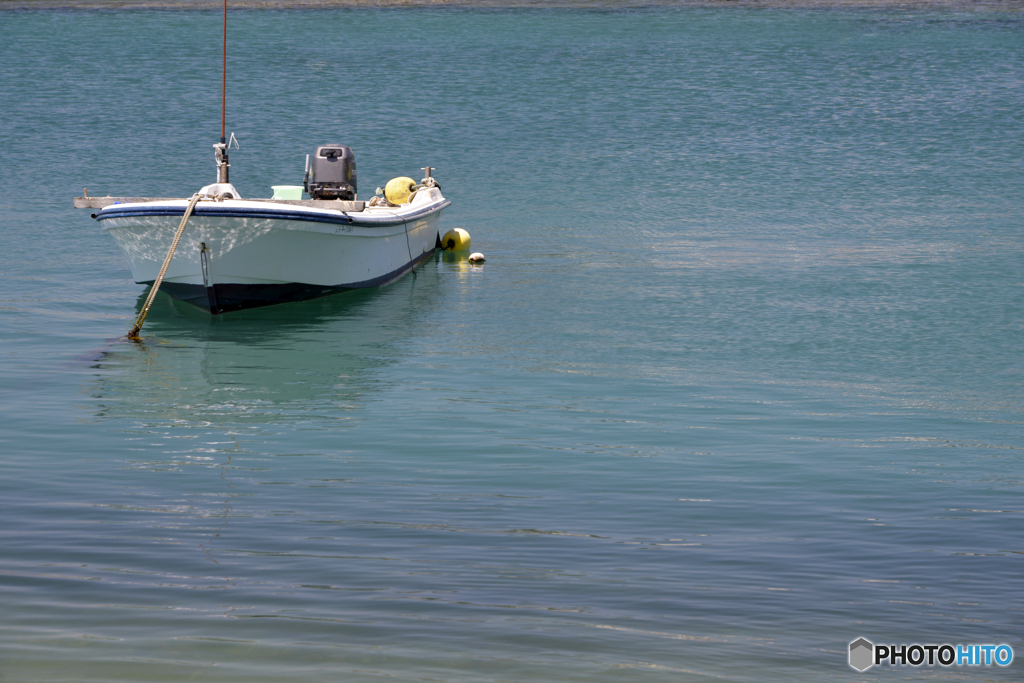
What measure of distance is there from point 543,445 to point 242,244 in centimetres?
760

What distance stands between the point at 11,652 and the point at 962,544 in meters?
5.32

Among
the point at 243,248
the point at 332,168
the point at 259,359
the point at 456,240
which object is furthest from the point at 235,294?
the point at 456,240

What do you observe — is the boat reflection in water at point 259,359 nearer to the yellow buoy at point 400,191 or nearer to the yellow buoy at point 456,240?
the yellow buoy at point 400,191

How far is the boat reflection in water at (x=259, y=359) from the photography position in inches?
432

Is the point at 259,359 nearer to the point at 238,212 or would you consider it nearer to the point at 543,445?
the point at 238,212

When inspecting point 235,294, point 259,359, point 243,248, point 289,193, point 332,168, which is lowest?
point 259,359

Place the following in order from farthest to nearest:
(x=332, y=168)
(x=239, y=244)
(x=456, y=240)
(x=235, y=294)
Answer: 1. (x=456, y=240)
2. (x=332, y=168)
3. (x=235, y=294)
4. (x=239, y=244)

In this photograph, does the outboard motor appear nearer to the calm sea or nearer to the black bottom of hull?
the calm sea

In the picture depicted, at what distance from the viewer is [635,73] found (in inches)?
2095

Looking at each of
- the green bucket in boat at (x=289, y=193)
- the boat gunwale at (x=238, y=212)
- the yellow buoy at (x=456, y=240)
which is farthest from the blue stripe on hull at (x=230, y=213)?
the yellow buoy at (x=456, y=240)

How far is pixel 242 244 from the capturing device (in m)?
15.5

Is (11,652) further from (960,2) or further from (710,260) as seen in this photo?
(960,2)

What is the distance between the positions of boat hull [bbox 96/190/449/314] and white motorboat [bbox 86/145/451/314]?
0.04 feet

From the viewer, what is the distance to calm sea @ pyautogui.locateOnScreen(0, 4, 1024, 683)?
5.45 meters
